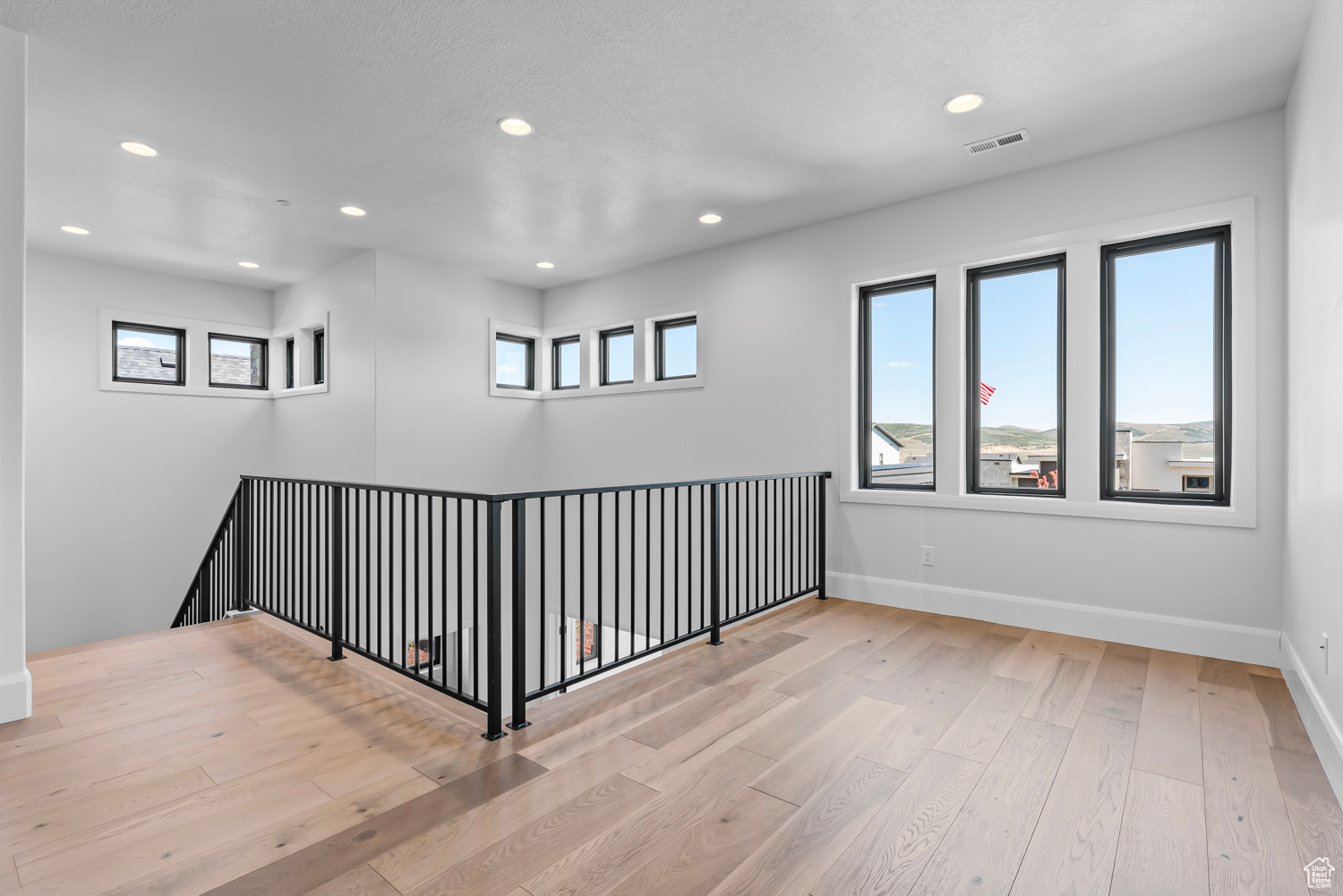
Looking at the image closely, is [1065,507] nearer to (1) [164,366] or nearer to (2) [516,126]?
(2) [516,126]

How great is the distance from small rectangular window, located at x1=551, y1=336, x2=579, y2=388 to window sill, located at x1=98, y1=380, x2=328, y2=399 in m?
2.13

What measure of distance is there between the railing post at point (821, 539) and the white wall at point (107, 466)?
216 inches

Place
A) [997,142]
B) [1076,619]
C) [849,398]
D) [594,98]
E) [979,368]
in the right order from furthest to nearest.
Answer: [849,398] < [979,368] < [1076,619] < [997,142] < [594,98]

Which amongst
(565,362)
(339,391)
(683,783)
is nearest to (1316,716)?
(683,783)

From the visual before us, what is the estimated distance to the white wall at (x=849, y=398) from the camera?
3160 mm

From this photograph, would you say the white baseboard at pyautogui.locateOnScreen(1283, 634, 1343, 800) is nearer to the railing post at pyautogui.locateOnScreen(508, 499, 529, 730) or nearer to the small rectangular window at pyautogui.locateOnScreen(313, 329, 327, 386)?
the railing post at pyautogui.locateOnScreen(508, 499, 529, 730)

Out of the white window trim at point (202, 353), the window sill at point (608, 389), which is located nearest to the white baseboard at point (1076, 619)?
the window sill at point (608, 389)

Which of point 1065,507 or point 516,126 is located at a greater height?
point 516,126

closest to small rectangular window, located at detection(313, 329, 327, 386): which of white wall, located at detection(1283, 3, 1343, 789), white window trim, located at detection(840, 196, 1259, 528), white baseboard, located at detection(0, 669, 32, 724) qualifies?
white baseboard, located at detection(0, 669, 32, 724)

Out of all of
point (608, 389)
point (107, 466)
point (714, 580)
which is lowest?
point (714, 580)

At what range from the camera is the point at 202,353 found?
6172mm

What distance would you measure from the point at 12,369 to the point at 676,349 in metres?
4.17

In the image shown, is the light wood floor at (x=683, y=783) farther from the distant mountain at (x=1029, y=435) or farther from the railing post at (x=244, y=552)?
the distant mountain at (x=1029, y=435)

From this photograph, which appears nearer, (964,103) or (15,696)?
(15,696)
